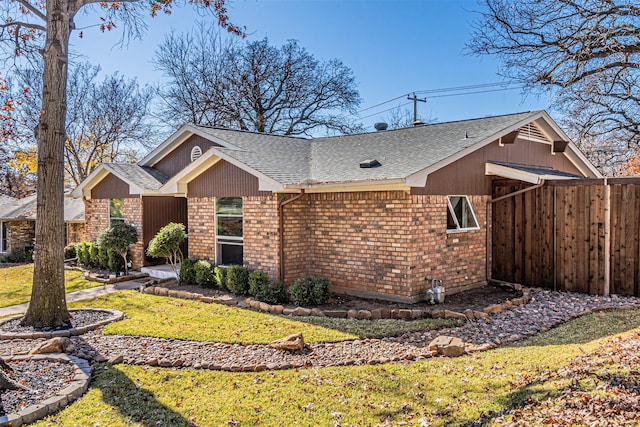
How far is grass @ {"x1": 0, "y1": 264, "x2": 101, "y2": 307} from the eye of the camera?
11.0 metres

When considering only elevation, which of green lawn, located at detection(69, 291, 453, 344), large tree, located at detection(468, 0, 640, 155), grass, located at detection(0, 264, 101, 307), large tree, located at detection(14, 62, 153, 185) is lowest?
grass, located at detection(0, 264, 101, 307)

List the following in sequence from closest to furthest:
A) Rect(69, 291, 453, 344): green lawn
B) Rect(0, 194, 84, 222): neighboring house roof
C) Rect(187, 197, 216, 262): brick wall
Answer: Rect(69, 291, 453, 344): green lawn → Rect(187, 197, 216, 262): brick wall → Rect(0, 194, 84, 222): neighboring house roof

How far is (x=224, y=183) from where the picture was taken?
11398 mm

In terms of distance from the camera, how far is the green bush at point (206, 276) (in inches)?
444

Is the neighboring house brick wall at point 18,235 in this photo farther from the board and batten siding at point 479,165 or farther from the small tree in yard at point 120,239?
the board and batten siding at point 479,165

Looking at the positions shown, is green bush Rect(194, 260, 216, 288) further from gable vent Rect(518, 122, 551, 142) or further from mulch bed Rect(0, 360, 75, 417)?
gable vent Rect(518, 122, 551, 142)

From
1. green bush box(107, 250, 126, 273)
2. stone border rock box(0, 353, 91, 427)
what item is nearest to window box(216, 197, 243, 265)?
green bush box(107, 250, 126, 273)

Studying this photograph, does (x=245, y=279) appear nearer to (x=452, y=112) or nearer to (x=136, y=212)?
(x=136, y=212)

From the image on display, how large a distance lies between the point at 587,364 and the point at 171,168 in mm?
14074

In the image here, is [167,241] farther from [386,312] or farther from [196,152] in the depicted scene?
[386,312]

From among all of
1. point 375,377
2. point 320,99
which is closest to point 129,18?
point 375,377

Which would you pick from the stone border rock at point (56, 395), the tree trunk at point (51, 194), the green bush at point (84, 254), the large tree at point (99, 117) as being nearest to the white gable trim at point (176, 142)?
the green bush at point (84, 254)

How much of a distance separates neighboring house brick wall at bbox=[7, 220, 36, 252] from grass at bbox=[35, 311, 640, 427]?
21703 millimetres

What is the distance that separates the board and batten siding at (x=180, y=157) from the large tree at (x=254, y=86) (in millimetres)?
13556
